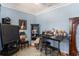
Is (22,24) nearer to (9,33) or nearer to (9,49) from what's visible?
(9,33)

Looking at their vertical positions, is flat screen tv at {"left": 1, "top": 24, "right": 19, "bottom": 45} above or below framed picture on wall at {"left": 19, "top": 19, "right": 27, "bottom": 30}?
below

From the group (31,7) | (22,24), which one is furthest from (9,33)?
(31,7)

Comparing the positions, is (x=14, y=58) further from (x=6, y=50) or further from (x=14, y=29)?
(x=14, y=29)

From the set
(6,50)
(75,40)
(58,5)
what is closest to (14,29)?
(6,50)

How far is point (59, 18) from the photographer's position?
6.31 feet

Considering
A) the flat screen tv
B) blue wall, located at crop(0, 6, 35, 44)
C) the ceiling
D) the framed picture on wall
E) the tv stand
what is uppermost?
the ceiling

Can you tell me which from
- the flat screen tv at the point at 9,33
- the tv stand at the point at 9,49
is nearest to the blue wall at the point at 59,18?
the flat screen tv at the point at 9,33

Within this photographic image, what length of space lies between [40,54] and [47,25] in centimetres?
46

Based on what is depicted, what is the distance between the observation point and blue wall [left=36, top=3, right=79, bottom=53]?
1.87 metres

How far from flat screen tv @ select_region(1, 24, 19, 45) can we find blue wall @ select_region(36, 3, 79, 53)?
368 millimetres

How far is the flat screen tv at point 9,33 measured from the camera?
6.27 ft

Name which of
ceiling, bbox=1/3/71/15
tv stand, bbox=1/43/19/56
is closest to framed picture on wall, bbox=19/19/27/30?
ceiling, bbox=1/3/71/15

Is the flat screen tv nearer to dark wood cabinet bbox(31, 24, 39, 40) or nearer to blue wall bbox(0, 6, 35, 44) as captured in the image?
blue wall bbox(0, 6, 35, 44)

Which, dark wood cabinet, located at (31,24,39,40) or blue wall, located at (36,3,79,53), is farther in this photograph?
dark wood cabinet, located at (31,24,39,40)
